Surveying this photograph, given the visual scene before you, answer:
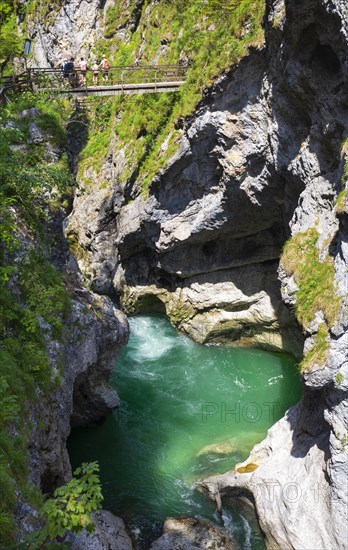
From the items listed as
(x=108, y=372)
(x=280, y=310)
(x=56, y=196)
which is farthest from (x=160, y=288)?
(x=56, y=196)

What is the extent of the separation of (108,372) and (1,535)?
9522mm

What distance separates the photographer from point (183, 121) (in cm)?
1808

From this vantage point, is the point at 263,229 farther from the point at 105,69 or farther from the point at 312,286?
the point at 105,69

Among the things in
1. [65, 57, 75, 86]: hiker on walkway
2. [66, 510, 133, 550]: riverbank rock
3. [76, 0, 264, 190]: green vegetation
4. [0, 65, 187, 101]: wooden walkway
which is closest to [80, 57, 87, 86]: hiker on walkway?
[0, 65, 187, 101]: wooden walkway

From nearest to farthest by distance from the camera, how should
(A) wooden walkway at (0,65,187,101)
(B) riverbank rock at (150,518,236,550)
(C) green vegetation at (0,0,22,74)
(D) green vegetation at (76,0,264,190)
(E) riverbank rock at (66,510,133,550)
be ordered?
(E) riverbank rock at (66,510,133,550)
(B) riverbank rock at (150,518,236,550)
(D) green vegetation at (76,0,264,190)
(A) wooden walkway at (0,65,187,101)
(C) green vegetation at (0,0,22,74)

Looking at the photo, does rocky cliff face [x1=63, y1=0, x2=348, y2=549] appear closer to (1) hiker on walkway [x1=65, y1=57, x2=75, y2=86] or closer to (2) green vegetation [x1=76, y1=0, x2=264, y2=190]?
(2) green vegetation [x1=76, y1=0, x2=264, y2=190]

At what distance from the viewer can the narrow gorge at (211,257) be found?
1115 centimetres

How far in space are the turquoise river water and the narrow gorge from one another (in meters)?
0.09

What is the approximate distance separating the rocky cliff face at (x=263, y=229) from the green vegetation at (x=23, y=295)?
647cm

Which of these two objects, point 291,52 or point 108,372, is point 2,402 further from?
point 291,52

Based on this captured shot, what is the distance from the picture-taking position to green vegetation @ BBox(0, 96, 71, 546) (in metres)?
7.93

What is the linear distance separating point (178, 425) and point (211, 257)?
26.5 ft

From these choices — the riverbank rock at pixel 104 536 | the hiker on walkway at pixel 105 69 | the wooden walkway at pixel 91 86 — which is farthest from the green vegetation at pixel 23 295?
the hiker on walkway at pixel 105 69

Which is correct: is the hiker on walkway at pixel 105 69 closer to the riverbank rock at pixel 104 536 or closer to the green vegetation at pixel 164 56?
the green vegetation at pixel 164 56
